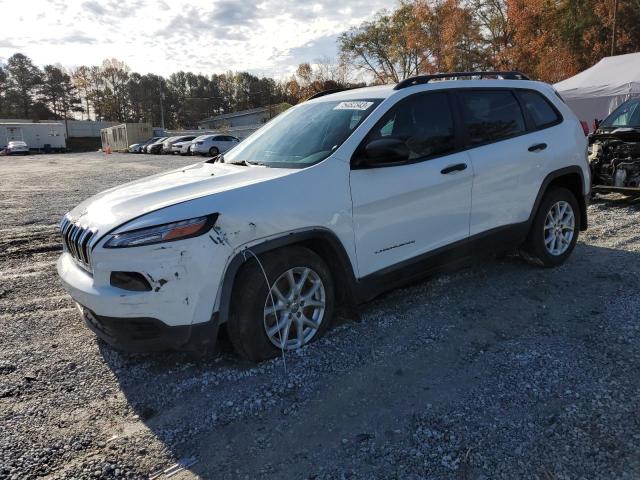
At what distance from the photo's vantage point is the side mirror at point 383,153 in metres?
3.51

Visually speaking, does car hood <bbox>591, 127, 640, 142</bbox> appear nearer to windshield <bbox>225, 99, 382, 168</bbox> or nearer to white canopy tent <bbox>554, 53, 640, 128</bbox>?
windshield <bbox>225, 99, 382, 168</bbox>

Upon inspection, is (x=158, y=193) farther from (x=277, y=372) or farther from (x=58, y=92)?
(x=58, y=92)

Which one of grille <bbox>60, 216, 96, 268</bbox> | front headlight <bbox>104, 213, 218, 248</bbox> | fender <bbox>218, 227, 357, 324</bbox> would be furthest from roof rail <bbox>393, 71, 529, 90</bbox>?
grille <bbox>60, 216, 96, 268</bbox>

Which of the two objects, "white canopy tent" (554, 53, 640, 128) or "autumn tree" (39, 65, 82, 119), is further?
"autumn tree" (39, 65, 82, 119)

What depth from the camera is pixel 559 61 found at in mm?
31719

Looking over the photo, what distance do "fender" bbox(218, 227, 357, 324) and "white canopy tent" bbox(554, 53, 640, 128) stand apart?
1729 centimetres

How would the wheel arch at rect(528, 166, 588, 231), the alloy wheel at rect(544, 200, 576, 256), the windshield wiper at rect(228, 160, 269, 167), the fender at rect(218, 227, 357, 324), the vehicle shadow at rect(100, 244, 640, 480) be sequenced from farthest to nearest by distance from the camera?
Result: the alloy wheel at rect(544, 200, 576, 256) < the wheel arch at rect(528, 166, 588, 231) < the windshield wiper at rect(228, 160, 269, 167) < the fender at rect(218, 227, 357, 324) < the vehicle shadow at rect(100, 244, 640, 480)

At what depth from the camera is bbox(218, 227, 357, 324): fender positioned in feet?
9.93

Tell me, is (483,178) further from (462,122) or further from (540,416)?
(540,416)

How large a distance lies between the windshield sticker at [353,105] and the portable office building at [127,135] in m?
53.9

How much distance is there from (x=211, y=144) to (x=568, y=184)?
31.5 meters

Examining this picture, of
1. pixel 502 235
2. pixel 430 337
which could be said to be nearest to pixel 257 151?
pixel 430 337

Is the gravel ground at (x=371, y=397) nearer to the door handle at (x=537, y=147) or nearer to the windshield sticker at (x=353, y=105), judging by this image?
the door handle at (x=537, y=147)

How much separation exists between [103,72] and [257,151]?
105 meters
